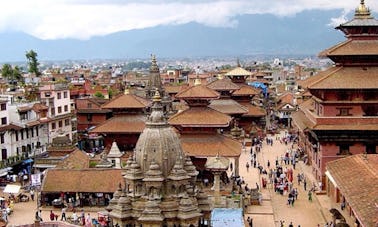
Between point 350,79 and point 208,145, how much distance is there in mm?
9632

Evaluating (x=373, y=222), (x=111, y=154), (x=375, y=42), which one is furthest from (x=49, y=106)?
(x=373, y=222)

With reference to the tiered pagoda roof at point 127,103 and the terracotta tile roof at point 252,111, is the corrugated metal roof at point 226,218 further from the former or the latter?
the terracotta tile roof at point 252,111

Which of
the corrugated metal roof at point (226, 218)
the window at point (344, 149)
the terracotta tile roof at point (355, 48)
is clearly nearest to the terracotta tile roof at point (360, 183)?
the corrugated metal roof at point (226, 218)

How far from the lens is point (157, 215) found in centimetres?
1958

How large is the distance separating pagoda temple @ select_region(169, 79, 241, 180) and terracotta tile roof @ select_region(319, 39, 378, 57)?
804 cm

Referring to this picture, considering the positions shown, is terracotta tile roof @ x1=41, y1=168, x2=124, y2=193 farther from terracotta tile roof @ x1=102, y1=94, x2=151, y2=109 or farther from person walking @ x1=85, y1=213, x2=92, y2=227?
terracotta tile roof @ x1=102, y1=94, x2=151, y2=109

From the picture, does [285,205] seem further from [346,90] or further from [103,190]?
[103,190]

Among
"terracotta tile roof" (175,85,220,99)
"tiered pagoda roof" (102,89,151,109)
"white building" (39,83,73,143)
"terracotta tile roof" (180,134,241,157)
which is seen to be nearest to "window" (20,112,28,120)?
"white building" (39,83,73,143)

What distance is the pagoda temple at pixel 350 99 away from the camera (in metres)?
37.3

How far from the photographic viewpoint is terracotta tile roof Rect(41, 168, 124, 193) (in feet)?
118

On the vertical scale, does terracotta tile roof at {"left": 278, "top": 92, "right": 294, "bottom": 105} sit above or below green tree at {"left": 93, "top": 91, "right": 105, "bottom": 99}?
below

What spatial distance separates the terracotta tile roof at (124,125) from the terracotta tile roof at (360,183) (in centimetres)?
1940

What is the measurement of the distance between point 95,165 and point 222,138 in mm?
9032

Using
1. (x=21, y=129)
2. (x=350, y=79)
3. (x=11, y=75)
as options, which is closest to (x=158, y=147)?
(x=350, y=79)
